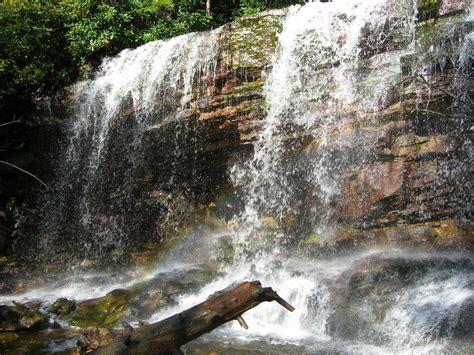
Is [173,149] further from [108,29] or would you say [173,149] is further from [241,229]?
[108,29]

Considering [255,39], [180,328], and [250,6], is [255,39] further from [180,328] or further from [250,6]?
[180,328]

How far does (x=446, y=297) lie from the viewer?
269 inches

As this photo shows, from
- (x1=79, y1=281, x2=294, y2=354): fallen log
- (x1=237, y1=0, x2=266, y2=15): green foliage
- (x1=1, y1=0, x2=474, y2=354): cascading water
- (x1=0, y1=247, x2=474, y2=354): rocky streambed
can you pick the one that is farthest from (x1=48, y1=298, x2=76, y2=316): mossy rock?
(x1=237, y1=0, x2=266, y2=15): green foliage

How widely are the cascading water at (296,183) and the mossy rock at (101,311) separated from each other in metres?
0.73

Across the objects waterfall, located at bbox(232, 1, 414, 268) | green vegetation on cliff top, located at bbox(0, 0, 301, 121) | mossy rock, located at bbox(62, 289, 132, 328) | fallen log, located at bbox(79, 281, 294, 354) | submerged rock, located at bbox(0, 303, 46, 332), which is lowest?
mossy rock, located at bbox(62, 289, 132, 328)

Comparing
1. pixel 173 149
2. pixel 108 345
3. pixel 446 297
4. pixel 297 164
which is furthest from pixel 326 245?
pixel 108 345

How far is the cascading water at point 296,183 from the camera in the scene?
688cm

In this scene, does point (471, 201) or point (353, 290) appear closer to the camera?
point (353, 290)

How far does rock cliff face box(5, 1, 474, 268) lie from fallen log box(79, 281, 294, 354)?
4.89m

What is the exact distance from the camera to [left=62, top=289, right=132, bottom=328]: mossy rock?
7903 mm

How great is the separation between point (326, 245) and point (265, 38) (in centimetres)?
494

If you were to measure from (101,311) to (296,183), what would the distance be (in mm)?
4932

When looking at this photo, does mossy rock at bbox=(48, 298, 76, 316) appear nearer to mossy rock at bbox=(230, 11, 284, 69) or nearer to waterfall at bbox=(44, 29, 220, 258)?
waterfall at bbox=(44, 29, 220, 258)

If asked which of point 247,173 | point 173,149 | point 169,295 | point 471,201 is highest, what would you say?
point 173,149
